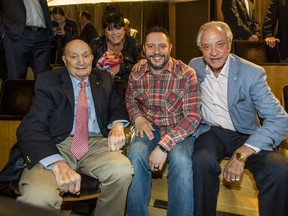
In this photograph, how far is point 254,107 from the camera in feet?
6.79

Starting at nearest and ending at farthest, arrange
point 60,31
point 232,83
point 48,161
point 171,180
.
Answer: point 48,161
point 171,180
point 232,83
point 60,31

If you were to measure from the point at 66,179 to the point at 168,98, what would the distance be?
80 centimetres

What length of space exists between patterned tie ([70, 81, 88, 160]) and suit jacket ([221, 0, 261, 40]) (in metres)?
2.35

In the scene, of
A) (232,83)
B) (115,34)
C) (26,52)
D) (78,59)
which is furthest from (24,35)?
(232,83)

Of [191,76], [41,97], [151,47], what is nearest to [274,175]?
[191,76]

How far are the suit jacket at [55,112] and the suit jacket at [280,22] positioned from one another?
2.34 metres

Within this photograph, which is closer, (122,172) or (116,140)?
(122,172)

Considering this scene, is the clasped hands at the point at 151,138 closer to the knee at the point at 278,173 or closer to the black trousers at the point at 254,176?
the black trousers at the point at 254,176

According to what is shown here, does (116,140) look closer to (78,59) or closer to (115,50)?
(78,59)

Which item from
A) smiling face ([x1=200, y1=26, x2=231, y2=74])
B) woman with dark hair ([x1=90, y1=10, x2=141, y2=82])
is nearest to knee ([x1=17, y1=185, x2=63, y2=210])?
smiling face ([x1=200, y1=26, x2=231, y2=74])

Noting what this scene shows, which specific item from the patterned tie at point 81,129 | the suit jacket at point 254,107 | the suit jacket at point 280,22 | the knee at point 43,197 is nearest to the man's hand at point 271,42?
the suit jacket at point 280,22

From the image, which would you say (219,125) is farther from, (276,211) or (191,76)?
(276,211)

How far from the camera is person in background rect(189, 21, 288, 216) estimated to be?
174 centimetres

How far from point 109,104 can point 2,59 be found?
4.55ft
